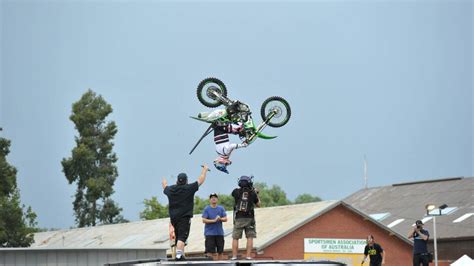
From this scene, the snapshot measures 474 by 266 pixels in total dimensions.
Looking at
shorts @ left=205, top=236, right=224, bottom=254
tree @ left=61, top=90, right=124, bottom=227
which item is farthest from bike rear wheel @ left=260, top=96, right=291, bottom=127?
tree @ left=61, top=90, right=124, bottom=227

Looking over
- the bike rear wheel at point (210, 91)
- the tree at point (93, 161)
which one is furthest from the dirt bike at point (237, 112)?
the tree at point (93, 161)

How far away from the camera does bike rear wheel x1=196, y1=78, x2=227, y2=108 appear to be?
20.8 m

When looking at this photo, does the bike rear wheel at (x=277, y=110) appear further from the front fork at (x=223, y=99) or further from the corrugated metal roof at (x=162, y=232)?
the corrugated metal roof at (x=162, y=232)

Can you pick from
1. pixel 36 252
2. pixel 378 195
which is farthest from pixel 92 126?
pixel 36 252

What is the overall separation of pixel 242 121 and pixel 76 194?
73433 millimetres

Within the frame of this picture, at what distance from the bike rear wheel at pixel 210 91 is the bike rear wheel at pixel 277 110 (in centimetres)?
109

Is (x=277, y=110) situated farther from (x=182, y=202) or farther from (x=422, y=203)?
(x=422, y=203)

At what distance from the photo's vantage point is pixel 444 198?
237 ft

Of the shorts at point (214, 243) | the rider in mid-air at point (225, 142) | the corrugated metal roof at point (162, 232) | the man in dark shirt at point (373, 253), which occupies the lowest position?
the man in dark shirt at point (373, 253)

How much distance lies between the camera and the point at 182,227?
58.7 feet

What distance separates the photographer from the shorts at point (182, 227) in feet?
58.4

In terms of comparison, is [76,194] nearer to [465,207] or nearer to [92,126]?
[92,126]

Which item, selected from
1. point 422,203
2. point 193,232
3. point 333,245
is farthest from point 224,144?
point 422,203

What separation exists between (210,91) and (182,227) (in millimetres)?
3789
